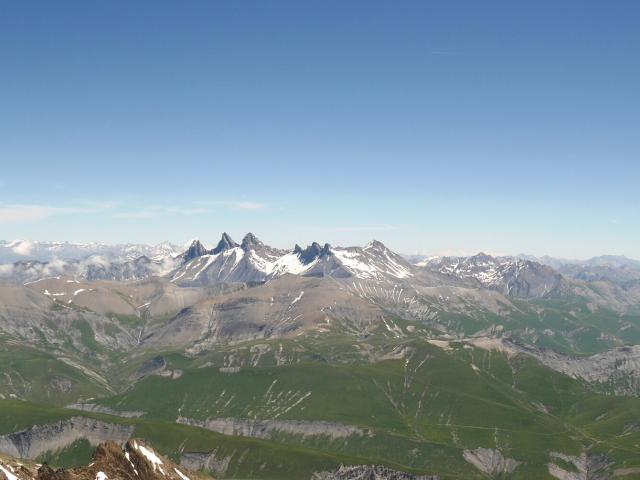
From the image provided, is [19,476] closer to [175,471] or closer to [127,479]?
[127,479]

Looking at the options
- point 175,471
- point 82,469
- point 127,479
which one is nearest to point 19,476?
point 82,469

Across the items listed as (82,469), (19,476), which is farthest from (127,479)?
(19,476)

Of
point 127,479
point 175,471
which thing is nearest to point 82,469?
point 127,479

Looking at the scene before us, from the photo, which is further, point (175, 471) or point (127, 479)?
point (175, 471)

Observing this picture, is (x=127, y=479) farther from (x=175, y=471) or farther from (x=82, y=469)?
(x=175, y=471)

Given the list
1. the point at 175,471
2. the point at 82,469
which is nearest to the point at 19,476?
the point at 82,469

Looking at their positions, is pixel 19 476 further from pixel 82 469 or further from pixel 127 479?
pixel 127 479
